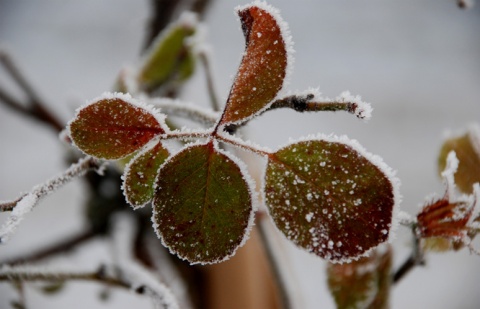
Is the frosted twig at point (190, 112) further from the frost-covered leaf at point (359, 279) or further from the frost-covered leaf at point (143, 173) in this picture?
the frost-covered leaf at point (359, 279)

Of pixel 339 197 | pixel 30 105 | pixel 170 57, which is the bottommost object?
pixel 339 197

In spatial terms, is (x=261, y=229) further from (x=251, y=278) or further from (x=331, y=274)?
(x=251, y=278)

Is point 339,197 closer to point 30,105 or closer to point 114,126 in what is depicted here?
point 114,126

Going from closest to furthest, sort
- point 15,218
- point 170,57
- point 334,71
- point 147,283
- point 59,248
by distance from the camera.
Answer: point 15,218 → point 147,283 → point 170,57 → point 59,248 → point 334,71

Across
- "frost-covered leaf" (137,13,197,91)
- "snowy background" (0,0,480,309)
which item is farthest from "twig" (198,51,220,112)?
"snowy background" (0,0,480,309)

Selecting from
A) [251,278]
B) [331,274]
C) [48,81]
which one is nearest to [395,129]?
[251,278]

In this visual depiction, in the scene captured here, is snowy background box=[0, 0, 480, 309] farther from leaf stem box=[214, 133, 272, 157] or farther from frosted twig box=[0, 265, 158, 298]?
leaf stem box=[214, 133, 272, 157]

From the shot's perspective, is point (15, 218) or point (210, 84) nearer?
point (15, 218)

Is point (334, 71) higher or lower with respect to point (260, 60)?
higher

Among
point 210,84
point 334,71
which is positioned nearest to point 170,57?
point 210,84
